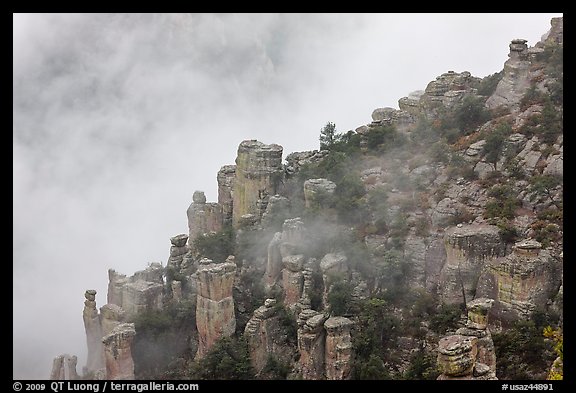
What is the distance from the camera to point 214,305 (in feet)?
102

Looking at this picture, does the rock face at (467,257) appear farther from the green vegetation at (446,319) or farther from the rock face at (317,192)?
the rock face at (317,192)

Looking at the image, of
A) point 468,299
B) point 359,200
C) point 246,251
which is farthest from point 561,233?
point 246,251

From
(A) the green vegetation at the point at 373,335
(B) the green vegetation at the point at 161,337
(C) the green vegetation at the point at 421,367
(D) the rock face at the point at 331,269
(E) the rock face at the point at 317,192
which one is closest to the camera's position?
(C) the green vegetation at the point at 421,367

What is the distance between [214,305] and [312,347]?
5368mm

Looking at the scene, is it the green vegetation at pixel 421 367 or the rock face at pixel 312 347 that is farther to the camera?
the rock face at pixel 312 347

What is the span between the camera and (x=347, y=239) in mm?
32469

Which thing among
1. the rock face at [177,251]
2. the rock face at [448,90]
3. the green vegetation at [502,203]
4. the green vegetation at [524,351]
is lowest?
the green vegetation at [524,351]

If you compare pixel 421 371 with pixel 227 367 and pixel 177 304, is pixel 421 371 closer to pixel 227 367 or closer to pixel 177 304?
pixel 227 367

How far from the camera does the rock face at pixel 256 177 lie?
→ 39.0 m

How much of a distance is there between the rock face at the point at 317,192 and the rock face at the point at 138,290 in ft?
27.4

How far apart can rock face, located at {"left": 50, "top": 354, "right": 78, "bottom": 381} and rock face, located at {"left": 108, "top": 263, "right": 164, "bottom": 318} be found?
324 cm

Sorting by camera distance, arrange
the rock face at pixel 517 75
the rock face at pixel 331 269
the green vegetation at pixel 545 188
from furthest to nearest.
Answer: the rock face at pixel 517 75
the rock face at pixel 331 269
the green vegetation at pixel 545 188

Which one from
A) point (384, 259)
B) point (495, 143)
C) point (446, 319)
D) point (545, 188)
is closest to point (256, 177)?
point (384, 259)

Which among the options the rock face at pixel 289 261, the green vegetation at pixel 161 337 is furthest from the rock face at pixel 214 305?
the rock face at pixel 289 261
